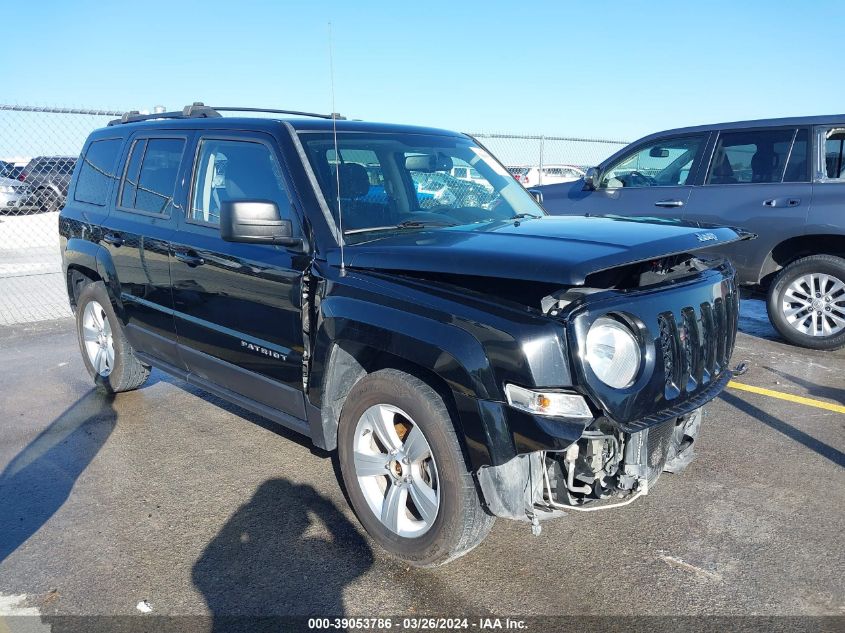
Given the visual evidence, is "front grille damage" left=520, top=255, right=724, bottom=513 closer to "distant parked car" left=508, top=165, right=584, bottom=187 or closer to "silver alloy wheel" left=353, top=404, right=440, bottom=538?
"silver alloy wheel" left=353, top=404, right=440, bottom=538

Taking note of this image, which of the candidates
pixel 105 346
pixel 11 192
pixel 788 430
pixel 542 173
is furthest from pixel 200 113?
pixel 11 192

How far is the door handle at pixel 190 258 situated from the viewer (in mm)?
4027

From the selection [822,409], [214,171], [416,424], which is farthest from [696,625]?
[214,171]

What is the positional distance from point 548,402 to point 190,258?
244 cm

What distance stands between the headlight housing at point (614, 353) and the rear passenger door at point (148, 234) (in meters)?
2.75

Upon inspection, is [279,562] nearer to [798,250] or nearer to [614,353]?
[614,353]

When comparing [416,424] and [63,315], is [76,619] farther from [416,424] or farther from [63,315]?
[63,315]

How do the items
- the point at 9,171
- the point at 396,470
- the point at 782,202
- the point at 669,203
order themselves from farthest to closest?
the point at 9,171 → the point at 669,203 → the point at 782,202 → the point at 396,470

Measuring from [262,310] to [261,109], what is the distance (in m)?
1.99

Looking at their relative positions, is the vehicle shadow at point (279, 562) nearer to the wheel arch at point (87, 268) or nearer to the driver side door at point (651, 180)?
the wheel arch at point (87, 268)

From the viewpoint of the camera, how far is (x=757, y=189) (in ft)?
21.8

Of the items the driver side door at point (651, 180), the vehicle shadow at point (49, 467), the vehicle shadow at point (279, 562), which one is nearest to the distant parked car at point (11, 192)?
the vehicle shadow at point (49, 467)

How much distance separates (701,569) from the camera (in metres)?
3.08

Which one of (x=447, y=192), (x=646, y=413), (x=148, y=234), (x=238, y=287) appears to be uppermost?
(x=447, y=192)
